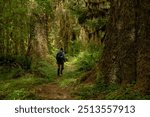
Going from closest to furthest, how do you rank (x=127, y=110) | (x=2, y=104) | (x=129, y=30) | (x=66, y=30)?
(x=127, y=110) < (x=2, y=104) < (x=129, y=30) < (x=66, y=30)

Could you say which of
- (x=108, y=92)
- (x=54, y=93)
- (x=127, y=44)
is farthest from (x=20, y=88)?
(x=127, y=44)

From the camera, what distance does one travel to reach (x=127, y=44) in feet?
43.7

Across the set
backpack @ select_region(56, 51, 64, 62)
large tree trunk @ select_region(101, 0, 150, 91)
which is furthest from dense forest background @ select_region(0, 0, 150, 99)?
backpack @ select_region(56, 51, 64, 62)

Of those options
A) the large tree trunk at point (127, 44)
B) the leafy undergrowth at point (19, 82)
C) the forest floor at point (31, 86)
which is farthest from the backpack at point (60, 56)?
the large tree trunk at point (127, 44)

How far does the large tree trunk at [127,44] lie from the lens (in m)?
12.3

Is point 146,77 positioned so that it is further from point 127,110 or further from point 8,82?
point 8,82

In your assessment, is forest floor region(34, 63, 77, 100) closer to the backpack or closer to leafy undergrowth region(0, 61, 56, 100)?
leafy undergrowth region(0, 61, 56, 100)

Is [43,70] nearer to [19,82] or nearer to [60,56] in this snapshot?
[60,56]

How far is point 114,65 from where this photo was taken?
13789mm

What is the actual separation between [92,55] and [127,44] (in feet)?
29.7

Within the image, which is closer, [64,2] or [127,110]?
[127,110]

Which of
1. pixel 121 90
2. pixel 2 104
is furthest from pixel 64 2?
pixel 2 104

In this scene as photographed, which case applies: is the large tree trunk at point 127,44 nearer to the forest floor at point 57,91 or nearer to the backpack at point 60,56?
the forest floor at point 57,91

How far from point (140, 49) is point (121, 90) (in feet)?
4.91
